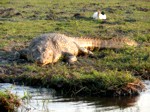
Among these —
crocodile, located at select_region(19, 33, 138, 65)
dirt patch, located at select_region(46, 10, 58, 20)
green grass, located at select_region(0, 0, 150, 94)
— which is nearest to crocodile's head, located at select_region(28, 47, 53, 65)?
crocodile, located at select_region(19, 33, 138, 65)

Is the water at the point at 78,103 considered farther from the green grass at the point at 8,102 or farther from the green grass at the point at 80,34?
the green grass at the point at 80,34

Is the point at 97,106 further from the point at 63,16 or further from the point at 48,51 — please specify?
the point at 63,16

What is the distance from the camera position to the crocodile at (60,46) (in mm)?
12031

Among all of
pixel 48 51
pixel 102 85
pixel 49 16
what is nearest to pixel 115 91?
pixel 102 85

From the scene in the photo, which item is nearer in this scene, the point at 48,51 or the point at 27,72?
the point at 27,72

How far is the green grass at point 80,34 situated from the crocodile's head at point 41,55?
18 centimetres

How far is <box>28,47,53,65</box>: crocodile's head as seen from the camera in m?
11.9

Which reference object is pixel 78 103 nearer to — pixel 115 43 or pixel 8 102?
pixel 8 102

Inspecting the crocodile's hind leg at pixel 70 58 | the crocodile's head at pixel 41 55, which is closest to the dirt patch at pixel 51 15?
the crocodile's hind leg at pixel 70 58

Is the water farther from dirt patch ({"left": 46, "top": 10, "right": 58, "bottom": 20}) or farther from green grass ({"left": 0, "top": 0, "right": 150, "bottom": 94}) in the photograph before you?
dirt patch ({"left": 46, "top": 10, "right": 58, "bottom": 20})

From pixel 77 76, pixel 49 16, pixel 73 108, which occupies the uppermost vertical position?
pixel 49 16

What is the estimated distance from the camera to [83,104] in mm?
9180

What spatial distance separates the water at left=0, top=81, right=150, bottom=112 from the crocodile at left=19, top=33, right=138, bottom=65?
2068 mm

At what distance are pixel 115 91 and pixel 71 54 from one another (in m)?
2.99
